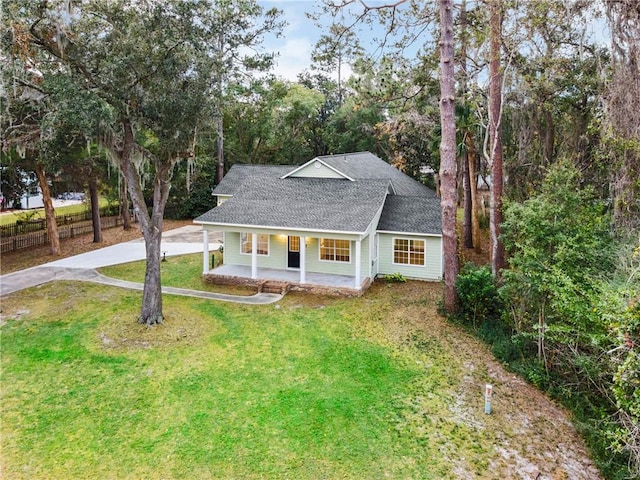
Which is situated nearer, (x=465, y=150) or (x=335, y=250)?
(x=335, y=250)

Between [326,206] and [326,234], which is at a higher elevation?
[326,206]

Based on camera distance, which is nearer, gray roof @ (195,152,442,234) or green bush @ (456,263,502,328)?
green bush @ (456,263,502,328)

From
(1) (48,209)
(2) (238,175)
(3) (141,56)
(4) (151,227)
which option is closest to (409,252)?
(4) (151,227)

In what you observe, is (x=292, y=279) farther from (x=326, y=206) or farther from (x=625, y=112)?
(x=625, y=112)

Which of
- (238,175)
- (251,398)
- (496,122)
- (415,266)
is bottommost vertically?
(251,398)

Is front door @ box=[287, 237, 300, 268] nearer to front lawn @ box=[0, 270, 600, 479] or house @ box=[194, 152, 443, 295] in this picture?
house @ box=[194, 152, 443, 295]

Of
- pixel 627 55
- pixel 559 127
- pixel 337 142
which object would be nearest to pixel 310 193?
pixel 559 127

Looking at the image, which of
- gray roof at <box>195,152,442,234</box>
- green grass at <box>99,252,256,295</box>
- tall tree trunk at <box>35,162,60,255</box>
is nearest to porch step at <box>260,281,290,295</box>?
green grass at <box>99,252,256,295</box>

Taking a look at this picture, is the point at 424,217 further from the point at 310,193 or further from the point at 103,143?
the point at 103,143
